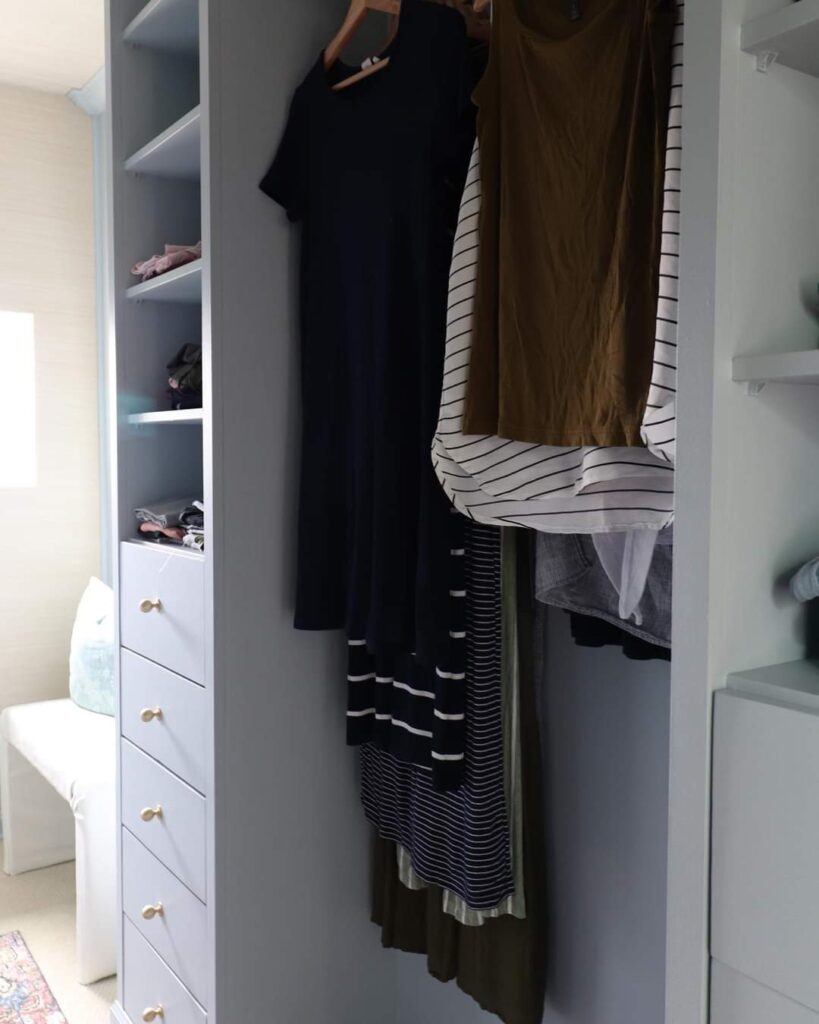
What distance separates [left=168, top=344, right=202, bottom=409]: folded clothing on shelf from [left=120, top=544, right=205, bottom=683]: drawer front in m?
0.31

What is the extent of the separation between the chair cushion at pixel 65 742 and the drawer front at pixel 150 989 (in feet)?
1.49

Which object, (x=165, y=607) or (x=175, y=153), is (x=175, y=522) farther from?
(x=175, y=153)

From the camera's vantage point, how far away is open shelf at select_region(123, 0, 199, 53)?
1849 millimetres

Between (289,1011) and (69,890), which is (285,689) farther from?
(69,890)

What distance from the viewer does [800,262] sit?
936 mm

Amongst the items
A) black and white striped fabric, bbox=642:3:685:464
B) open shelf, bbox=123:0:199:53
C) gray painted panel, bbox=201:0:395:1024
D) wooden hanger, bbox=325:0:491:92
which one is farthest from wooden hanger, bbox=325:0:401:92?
black and white striped fabric, bbox=642:3:685:464

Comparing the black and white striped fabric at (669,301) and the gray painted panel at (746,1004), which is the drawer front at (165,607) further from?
the gray painted panel at (746,1004)

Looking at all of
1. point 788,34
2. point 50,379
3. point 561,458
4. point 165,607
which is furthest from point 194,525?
point 50,379

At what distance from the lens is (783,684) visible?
2.86ft

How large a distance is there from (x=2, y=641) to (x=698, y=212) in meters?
2.94

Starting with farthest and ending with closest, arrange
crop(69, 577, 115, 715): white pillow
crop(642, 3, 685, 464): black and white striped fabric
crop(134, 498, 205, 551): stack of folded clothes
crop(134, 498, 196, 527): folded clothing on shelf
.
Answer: crop(69, 577, 115, 715): white pillow → crop(134, 498, 196, 527): folded clothing on shelf → crop(134, 498, 205, 551): stack of folded clothes → crop(642, 3, 685, 464): black and white striped fabric

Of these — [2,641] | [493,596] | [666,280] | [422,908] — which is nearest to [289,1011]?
[422,908]

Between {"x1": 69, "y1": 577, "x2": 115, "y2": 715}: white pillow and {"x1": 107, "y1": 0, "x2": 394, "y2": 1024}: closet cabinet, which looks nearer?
{"x1": 107, "y1": 0, "x2": 394, "y2": 1024}: closet cabinet

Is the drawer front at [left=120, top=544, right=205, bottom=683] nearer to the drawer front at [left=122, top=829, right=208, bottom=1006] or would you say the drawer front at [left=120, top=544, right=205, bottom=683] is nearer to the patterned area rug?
the drawer front at [left=122, top=829, right=208, bottom=1006]
